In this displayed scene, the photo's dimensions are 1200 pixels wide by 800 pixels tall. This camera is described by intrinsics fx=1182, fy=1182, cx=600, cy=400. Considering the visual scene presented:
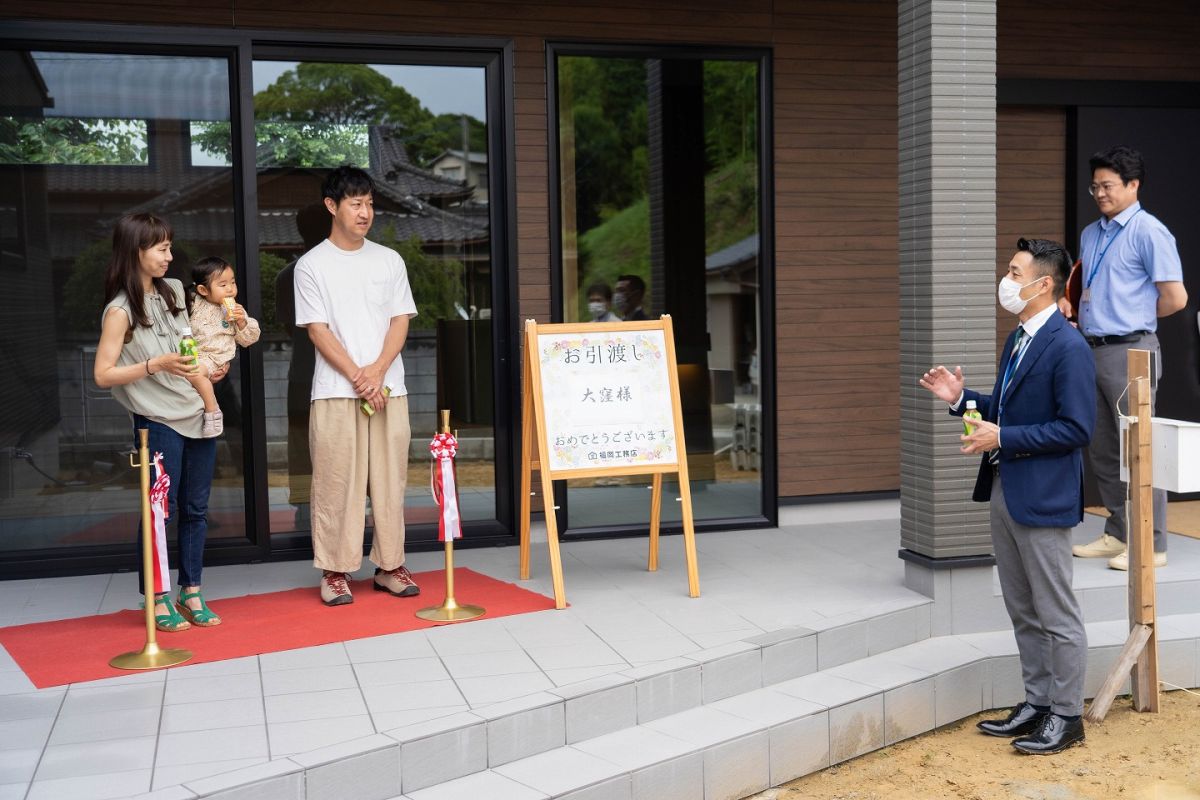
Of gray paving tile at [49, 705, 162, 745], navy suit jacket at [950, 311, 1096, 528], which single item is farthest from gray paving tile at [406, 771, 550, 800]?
navy suit jacket at [950, 311, 1096, 528]

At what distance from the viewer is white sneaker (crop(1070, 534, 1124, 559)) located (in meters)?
5.31

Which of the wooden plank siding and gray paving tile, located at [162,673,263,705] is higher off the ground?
the wooden plank siding

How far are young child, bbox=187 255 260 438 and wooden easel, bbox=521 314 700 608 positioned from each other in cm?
116

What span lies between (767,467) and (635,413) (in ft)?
4.79

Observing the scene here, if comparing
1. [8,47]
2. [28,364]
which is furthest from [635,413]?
[8,47]

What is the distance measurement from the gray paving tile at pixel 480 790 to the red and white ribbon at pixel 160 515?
146cm

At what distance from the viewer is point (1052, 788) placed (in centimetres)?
369

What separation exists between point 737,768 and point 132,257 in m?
2.82

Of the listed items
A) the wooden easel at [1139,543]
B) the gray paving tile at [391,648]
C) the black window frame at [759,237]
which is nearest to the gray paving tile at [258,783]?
the gray paving tile at [391,648]

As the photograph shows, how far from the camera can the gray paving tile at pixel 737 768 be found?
3.59 meters

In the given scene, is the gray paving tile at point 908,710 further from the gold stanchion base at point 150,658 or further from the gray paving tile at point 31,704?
the gray paving tile at point 31,704

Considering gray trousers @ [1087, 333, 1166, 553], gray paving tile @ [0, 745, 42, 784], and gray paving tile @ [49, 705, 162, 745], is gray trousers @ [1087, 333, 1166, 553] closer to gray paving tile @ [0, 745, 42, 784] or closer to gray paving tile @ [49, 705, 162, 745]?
gray paving tile @ [49, 705, 162, 745]

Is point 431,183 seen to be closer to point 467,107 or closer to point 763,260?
point 467,107

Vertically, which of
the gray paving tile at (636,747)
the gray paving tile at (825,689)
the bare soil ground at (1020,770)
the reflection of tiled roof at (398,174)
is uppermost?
the reflection of tiled roof at (398,174)
